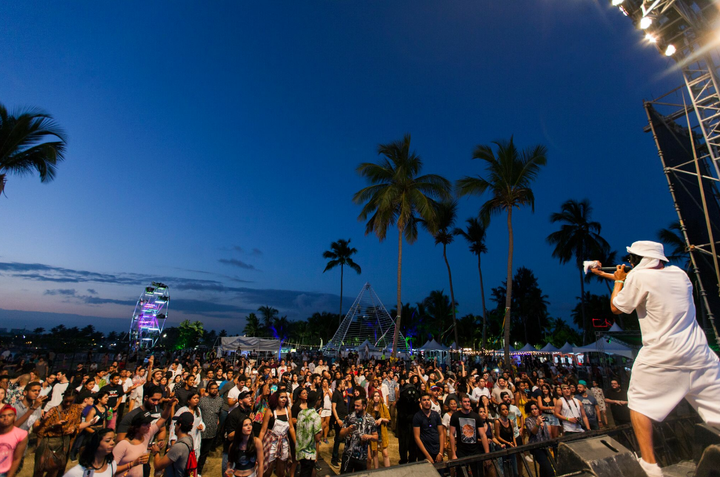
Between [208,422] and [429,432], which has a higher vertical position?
[429,432]

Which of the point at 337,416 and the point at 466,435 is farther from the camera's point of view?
the point at 337,416

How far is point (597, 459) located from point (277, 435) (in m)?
4.13

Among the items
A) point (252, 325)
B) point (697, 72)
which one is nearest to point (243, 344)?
point (697, 72)

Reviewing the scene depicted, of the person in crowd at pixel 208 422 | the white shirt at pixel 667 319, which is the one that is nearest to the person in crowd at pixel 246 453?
the person in crowd at pixel 208 422

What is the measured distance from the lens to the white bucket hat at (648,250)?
2697 mm

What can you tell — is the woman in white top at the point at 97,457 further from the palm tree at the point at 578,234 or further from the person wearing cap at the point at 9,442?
the palm tree at the point at 578,234

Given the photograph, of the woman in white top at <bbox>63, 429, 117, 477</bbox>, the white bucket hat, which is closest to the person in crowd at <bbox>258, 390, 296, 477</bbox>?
the woman in white top at <bbox>63, 429, 117, 477</bbox>

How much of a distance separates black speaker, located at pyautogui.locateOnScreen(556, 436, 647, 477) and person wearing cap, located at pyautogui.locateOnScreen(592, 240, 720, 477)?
0.12 m

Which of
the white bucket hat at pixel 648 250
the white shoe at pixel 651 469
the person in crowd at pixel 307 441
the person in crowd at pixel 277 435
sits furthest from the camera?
the person in crowd at pixel 307 441

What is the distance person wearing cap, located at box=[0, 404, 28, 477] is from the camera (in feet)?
12.3

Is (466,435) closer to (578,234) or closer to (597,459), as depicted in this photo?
(597,459)

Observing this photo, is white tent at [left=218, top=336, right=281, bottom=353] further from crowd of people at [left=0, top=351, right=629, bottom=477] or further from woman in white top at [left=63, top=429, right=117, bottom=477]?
woman in white top at [left=63, top=429, right=117, bottom=477]

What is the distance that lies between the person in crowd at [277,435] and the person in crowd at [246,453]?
15 cm

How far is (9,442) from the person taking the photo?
384 cm
